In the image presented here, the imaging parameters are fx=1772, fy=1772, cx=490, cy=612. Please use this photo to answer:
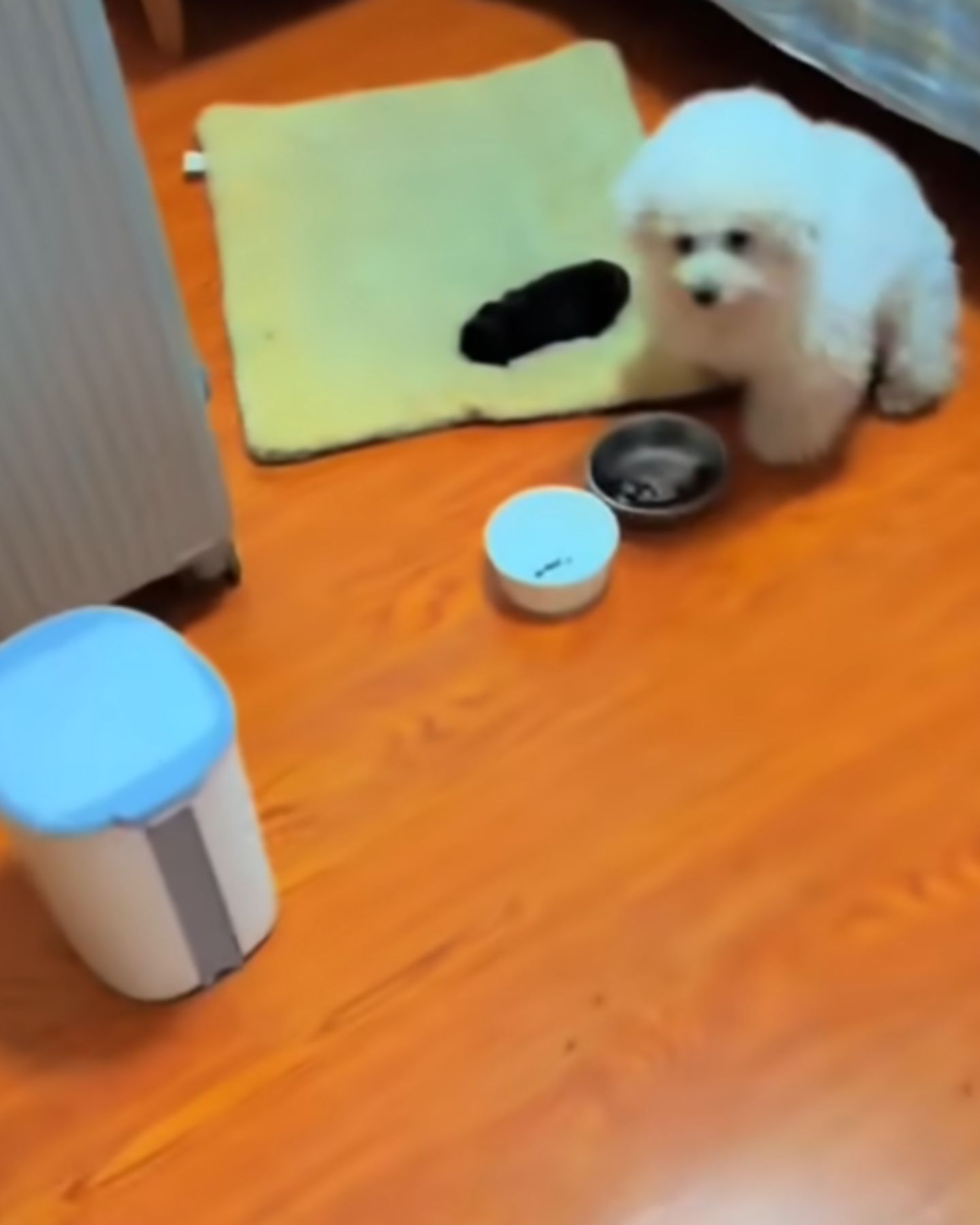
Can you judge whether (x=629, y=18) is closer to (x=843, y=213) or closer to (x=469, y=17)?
(x=469, y=17)

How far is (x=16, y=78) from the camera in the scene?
1.31m

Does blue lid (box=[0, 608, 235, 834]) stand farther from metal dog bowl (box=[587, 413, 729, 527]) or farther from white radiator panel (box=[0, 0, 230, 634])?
metal dog bowl (box=[587, 413, 729, 527])

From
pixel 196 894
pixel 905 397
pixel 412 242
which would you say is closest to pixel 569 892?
pixel 196 894

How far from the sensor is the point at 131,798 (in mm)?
1288

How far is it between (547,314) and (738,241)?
39cm

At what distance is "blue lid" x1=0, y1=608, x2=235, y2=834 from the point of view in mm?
1292

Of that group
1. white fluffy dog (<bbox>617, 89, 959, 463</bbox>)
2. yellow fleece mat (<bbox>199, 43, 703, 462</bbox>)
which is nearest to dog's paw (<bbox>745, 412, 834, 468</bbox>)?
white fluffy dog (<bbox>617, 89, 959, 463</bbox>)

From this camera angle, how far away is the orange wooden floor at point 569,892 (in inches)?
53.4

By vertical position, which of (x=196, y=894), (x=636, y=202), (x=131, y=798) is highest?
(x=636, y=202)

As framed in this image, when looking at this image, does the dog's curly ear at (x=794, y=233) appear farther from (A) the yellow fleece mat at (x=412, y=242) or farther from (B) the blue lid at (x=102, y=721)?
(B) the blue lid at (x=102, y=721)

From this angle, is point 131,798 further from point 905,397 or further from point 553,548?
point 905,397

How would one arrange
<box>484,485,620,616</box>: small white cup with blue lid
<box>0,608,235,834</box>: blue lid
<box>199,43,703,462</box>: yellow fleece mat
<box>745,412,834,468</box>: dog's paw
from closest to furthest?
<box>0,608,235,834</box>: blue lid < <box>484,485,620,616</box>: small white cup with blue lid < <box>745,412,834,468</box>: dog's paw < <box>199,43,703,462</box>: yellow fleece mat

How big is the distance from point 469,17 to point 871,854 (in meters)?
1.52

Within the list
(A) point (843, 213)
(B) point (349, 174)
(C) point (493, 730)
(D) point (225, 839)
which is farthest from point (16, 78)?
(B) point (349, 174)
